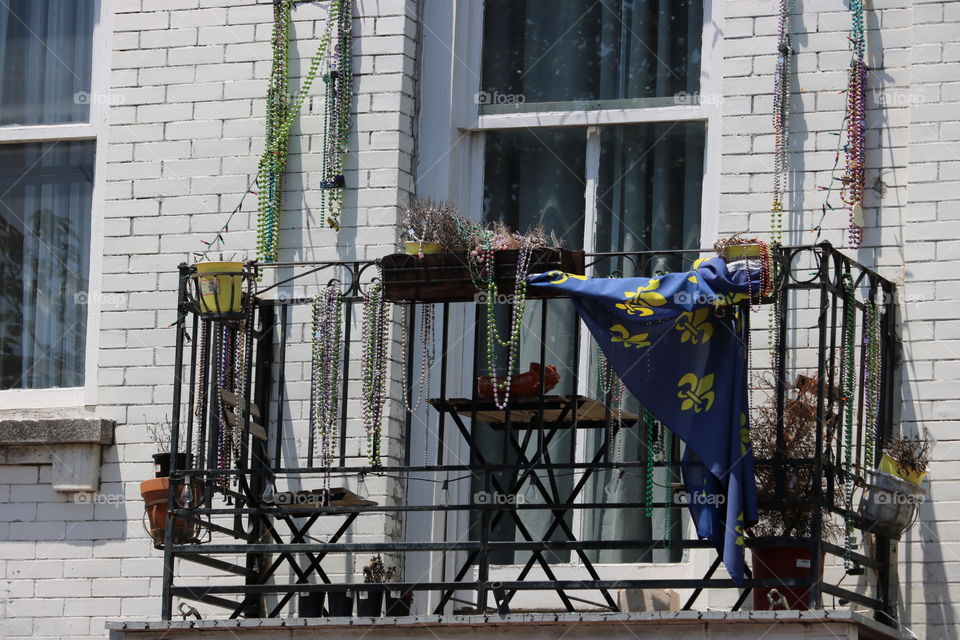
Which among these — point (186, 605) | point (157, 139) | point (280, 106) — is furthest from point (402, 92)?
point (186, 605)

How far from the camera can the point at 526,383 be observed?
338 inches

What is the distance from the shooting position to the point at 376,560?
9.16 m

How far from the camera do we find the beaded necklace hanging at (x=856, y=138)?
29.7ft

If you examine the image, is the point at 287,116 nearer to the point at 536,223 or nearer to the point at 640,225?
the point at 536,223

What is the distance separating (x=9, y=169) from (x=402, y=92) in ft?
7.45

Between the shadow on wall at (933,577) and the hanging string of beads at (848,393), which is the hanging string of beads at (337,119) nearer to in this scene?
the hanging string of beads at (848,393)

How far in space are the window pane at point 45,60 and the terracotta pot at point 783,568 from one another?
4513 mm

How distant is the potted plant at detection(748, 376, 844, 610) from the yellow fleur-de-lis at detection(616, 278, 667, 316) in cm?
76

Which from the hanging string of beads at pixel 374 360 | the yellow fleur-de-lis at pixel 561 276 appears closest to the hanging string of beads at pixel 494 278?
the yellow fleur-de-lis at pixel 561 276

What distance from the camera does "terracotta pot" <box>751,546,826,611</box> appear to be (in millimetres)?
8000

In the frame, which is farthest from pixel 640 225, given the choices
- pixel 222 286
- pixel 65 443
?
pixel 65 443

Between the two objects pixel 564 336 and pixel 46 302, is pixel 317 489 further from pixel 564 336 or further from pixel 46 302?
pixel 46 302

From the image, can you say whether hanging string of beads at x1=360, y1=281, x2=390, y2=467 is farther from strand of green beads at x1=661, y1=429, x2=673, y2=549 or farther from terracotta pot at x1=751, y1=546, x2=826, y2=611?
terracotta pot at x1=751, y1=546, x2=826, y2=611

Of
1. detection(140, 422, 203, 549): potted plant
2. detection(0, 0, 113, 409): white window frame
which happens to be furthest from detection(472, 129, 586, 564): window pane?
detection(0, 0, 113, 409): white window frame
